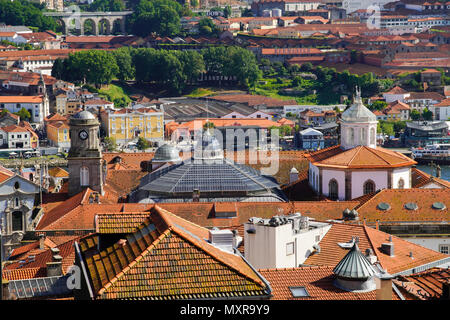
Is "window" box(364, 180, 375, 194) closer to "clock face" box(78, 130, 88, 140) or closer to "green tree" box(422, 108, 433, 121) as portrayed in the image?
"clock face" box(78, 130, 88, 140)

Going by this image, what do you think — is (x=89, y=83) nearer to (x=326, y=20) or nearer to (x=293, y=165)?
(x=326, y=20)

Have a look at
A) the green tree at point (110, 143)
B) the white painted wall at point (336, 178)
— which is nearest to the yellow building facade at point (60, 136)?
the green tree at point (110, 143)

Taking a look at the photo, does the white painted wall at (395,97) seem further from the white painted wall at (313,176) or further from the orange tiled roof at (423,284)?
the orange tiled roof at (423,284)

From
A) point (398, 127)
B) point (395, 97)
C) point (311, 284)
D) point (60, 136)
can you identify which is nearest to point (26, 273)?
point (311, 284)

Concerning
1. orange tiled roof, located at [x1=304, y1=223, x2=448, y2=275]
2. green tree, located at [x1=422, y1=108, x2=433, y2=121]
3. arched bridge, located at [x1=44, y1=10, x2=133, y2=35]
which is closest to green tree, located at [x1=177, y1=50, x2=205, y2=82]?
green tree, located at [x1=422, y1=108, x2=433, y2=121]

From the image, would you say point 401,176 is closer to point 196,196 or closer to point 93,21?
point 196,196

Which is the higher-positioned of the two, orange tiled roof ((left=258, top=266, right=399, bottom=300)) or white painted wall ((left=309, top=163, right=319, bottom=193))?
orange tiled roof ((left=258, top=266, right=399, bottom=300))
